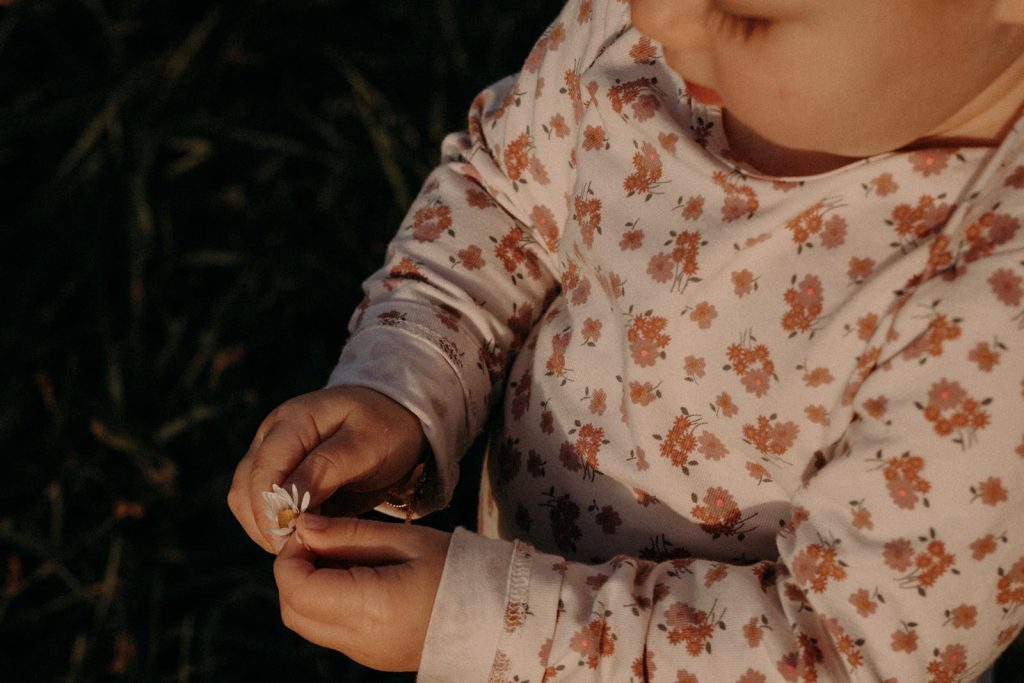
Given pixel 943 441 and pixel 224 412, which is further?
pixel 224 412

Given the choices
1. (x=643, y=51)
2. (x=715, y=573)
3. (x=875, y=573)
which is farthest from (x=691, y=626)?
(x=643, y=51)

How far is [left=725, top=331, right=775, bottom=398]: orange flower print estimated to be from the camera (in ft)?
2.64

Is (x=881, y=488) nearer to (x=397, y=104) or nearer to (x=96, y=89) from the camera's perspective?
(x=397, y=104)

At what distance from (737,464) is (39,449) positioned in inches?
42.5

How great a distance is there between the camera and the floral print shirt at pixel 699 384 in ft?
2.28

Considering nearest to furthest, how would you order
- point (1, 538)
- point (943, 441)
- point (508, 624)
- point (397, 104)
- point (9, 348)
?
point (943, 441)
point (508, 624)
point (1, 538)
point (9, 348)
point (397, 104)

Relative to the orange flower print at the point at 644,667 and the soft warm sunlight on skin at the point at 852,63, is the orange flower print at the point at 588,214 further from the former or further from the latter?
the orange flower print at the point at 644,667

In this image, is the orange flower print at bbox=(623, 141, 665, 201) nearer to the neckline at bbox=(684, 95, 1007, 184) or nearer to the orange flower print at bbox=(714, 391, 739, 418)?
the neckline at bbox=(684, 95, 1007, 184)

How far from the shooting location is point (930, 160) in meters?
0.73

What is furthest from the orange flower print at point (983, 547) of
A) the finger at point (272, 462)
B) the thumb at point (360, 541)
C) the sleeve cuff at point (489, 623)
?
the finger at point (272, 462)

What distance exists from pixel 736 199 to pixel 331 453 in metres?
0.40

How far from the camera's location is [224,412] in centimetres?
154

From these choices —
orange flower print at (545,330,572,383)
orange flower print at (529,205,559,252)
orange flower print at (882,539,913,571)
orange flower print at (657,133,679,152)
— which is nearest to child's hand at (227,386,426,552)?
orange flower print at (545,330,572,383)

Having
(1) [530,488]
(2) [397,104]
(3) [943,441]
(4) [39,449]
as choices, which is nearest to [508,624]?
(1) [530,488]
